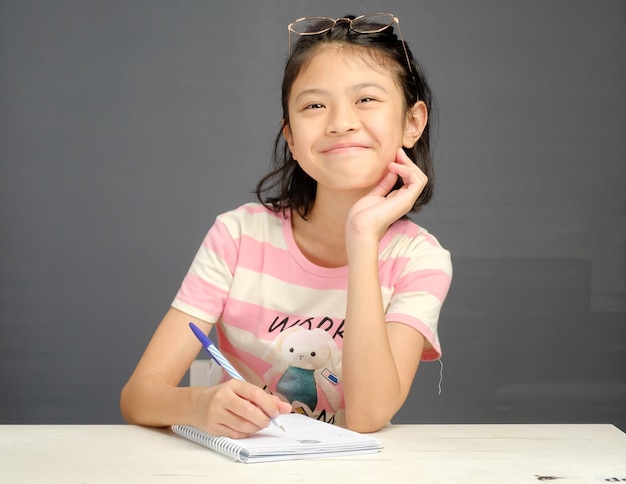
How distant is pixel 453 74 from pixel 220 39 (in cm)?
75

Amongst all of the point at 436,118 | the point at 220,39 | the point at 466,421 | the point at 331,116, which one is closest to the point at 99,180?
the point at 220,39

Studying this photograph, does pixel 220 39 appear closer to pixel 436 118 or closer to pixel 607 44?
pixel 436 118

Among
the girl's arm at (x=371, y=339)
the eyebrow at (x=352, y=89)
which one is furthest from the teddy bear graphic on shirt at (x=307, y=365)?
the eyebrow at (x=352, y=89)

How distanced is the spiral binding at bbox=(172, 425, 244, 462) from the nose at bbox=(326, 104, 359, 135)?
56 centimetres

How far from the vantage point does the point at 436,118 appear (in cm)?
304

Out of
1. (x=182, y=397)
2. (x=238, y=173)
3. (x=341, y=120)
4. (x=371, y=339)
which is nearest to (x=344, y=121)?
(x=341, y=120)

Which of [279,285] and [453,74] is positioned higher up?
[453,74]

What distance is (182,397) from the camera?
1.33 m

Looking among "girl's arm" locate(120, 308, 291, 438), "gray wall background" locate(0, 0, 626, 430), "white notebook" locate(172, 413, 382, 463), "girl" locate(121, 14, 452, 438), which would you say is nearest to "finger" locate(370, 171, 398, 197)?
"girl" locate(121, 14, 452, 438)

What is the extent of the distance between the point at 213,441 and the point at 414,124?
0.82m

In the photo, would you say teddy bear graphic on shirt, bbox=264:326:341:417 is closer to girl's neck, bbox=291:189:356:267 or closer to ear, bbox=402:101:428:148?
girl's neck, bbox=291:189:356:267

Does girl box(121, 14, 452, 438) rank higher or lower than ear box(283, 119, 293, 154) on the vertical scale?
lower

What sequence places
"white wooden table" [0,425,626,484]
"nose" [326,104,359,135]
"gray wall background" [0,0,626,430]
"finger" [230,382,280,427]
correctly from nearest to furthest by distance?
"white wooden table" [0,425,626,484] → "finger" [230,382,280,427] → "nose" [326,104,359,135] → "gray wall background" [0,0,626,430]

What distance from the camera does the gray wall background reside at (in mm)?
3037
